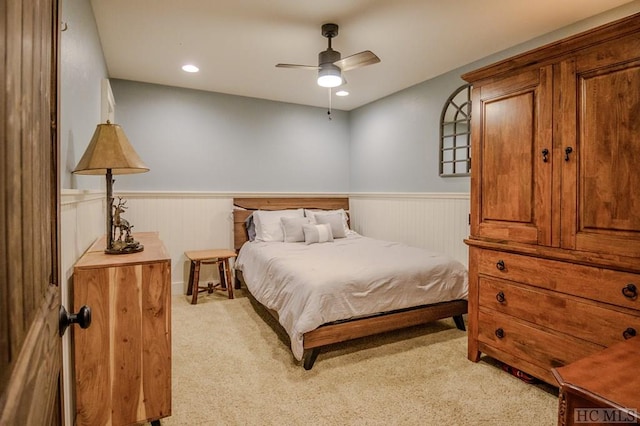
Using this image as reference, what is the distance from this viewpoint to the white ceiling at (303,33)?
8.07ft

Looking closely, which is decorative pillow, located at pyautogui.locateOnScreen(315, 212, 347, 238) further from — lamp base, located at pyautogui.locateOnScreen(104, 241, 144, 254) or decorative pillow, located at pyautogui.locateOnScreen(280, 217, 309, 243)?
lamp base, located at pyautogui.locateOnScreen(104, 241, 144, 254)

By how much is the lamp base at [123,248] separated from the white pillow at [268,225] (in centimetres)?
218

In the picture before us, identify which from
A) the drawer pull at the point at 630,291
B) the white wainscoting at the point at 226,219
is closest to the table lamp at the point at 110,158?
the white wainscoting at the point at 226,219

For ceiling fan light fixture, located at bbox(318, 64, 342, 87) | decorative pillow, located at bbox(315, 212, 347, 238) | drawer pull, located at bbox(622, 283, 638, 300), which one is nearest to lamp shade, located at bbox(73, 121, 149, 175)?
ceiling fan light fixture, located at bbox(318, 64, 342, 87)

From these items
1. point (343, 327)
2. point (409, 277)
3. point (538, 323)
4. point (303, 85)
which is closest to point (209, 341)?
point (343, 327)

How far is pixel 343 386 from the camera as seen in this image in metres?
2.26

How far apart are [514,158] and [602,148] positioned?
18.3 inches

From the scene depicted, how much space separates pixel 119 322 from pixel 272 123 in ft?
11.8

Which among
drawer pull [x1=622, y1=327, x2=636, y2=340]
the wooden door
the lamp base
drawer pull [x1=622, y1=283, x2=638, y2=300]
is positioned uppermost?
the wooden door

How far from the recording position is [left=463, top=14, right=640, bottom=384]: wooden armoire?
1.77 metres

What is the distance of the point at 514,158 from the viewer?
2252 millimetres

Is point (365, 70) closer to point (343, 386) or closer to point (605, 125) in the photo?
point (605, 125)

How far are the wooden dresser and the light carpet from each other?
30 centimetres

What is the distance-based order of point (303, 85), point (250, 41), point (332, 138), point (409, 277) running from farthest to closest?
point (332, 138)
point (303, 85)
point (250, 41)
point (409, 277)
